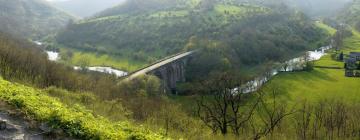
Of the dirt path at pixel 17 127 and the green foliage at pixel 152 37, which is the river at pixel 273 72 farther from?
the dirt path at pixel 17 127

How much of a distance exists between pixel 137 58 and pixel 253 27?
65.0m

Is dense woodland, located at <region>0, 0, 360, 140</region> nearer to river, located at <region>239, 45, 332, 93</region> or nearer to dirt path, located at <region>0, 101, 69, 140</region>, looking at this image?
dirt path, located at <region>0, 101, 69, 140</region>

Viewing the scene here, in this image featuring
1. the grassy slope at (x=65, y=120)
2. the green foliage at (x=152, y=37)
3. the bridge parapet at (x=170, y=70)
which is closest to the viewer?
the grassy slope at (x=65, y=120)

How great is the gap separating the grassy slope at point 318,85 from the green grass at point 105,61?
56522mm

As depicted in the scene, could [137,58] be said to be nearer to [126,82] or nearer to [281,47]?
[281,47]

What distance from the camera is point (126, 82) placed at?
3489 inches

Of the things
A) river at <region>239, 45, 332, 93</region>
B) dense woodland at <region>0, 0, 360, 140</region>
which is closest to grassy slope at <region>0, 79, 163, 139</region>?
dense woodland at <region>0, 0, 360, 140</region>

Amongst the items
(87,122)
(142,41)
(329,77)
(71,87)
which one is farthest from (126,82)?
(142,41)

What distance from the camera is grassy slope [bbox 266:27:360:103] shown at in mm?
110062

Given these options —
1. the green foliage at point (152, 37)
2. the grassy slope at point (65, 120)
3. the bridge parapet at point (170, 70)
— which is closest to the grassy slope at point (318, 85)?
the bridge parapet at point (170, 70)

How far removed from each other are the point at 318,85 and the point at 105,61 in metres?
88.4

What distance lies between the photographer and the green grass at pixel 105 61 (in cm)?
15389

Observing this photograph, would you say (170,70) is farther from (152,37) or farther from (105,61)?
(152,37)

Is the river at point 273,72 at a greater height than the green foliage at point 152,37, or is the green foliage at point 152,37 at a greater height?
the green foliage at point 152,37
